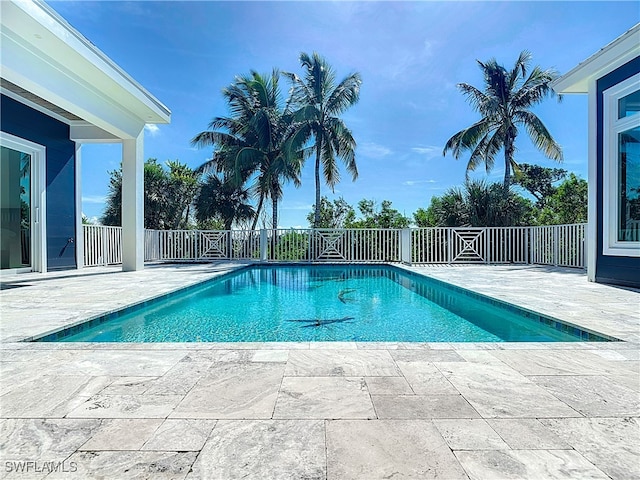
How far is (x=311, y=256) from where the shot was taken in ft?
37.0

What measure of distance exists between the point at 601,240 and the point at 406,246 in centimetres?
505

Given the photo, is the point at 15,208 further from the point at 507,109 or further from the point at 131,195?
the point at 507,109

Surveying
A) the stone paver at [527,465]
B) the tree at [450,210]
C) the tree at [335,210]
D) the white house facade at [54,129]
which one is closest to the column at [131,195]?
the white house facade at [54,129]

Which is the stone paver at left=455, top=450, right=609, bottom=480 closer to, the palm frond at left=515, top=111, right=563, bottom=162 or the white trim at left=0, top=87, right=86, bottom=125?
the white trim at left=0, top=87, right=86, bottom=125

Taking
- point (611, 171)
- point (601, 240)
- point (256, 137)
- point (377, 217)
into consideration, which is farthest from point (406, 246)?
point (256, 137)

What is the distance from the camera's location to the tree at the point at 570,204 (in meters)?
13.6

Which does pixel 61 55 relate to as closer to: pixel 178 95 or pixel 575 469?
pixel 575 469

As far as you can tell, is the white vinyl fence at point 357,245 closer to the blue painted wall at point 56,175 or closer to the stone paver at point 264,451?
the blue painted wall at point 56,175

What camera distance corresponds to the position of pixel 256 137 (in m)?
13.1

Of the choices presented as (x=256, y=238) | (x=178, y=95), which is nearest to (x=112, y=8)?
(x=178, y=95)

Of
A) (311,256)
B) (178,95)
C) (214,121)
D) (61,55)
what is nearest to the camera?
(61,55)

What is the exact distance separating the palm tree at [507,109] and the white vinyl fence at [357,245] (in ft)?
8.85

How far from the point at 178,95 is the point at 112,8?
227 inches

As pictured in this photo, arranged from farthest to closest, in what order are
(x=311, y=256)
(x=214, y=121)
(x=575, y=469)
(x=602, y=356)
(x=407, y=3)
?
(x=214, y=121)
(x=311, y=256)
(x=407, y=3)
(x=602, y=356)
(x=575, y=469)
